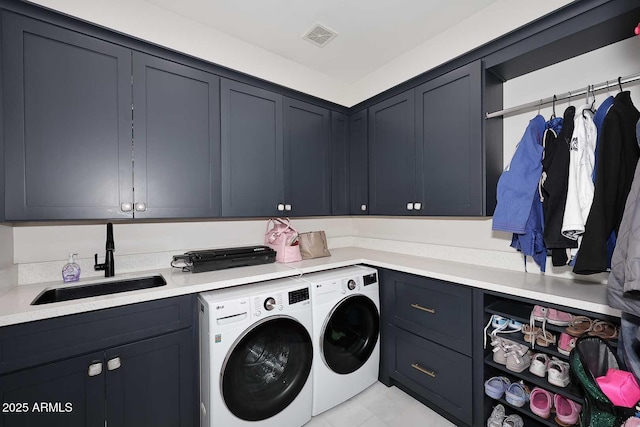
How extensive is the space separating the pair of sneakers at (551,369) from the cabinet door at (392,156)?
46.7 inches

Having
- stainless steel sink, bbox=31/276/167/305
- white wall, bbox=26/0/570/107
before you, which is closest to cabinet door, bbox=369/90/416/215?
white wall, bbox=26/0/570/107

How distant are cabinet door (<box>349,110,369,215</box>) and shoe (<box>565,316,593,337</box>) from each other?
158 centimetres

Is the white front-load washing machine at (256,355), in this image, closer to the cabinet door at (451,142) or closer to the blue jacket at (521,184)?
the cabinet door at (451,142)

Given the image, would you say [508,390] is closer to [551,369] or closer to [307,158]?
[551,369]

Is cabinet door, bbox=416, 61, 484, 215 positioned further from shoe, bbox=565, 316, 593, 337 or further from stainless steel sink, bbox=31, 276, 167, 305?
stainless steel sink, bbox=31, 276, 167, 305

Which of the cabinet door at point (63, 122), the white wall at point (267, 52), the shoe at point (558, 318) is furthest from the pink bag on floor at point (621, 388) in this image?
the cabinet door at point (63, 122)

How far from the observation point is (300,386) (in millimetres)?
1710

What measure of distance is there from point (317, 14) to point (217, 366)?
236cm

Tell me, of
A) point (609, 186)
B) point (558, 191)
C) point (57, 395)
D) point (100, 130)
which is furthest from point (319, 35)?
point (57, 395)

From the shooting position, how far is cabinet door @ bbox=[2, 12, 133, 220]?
132 centimetres

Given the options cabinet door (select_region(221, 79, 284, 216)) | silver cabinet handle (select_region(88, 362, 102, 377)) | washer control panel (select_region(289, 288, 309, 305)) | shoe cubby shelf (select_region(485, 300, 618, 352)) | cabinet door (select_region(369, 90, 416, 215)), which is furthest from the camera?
cabinet door (select_region(369, 90, 416, 215))

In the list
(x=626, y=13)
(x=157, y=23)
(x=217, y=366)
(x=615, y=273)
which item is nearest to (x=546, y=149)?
(x=626, y=13)

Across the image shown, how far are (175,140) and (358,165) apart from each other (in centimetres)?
162

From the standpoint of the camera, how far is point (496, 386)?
1548 millimetres
